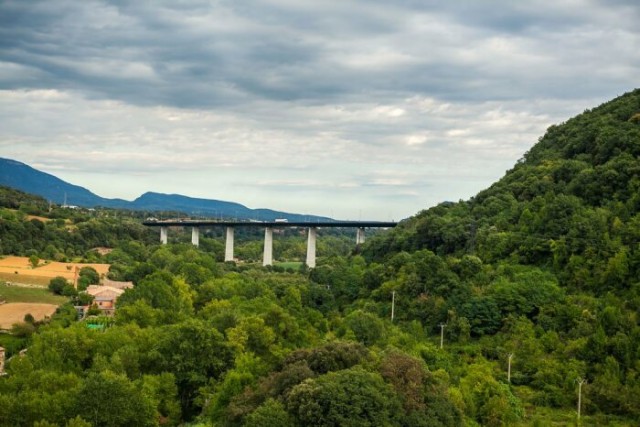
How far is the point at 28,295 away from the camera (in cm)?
7512

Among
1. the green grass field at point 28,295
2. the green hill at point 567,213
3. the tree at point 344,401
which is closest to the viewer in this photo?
the tree at point 344,401

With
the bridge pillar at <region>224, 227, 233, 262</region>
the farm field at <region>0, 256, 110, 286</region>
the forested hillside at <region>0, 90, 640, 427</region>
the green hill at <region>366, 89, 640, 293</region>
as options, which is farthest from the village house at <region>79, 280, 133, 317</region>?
the bridge pillar at <region>224, 227, 233, 262</region>

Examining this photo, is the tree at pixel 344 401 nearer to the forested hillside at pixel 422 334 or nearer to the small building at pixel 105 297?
the forested hillside at pixel 422 334

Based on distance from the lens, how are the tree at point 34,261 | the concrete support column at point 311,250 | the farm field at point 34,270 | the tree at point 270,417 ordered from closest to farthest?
1. the tree at point 270,417
2. the farm field at point 34,270
3. the tree at point 34,261
4. the concrete support column at point 311,250

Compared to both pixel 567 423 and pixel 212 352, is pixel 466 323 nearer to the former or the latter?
pixel 567 423

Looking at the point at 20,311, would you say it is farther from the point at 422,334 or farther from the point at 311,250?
the point at 311,250

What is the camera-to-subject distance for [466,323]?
166ft

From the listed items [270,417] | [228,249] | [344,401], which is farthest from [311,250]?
[270,417]

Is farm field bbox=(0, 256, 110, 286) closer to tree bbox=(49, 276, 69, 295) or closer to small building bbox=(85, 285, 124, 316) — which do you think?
tree bbox=(49, 276, 69, 295)

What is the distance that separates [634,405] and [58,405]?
26406mm

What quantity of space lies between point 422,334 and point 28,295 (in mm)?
41214

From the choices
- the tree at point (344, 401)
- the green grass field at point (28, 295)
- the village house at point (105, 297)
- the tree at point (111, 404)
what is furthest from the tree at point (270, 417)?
the green grass field at point (28, 295)

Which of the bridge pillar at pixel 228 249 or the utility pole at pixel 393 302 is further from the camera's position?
the bridge pillar at pixel 228 249

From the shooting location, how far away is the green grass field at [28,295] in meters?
73.3
